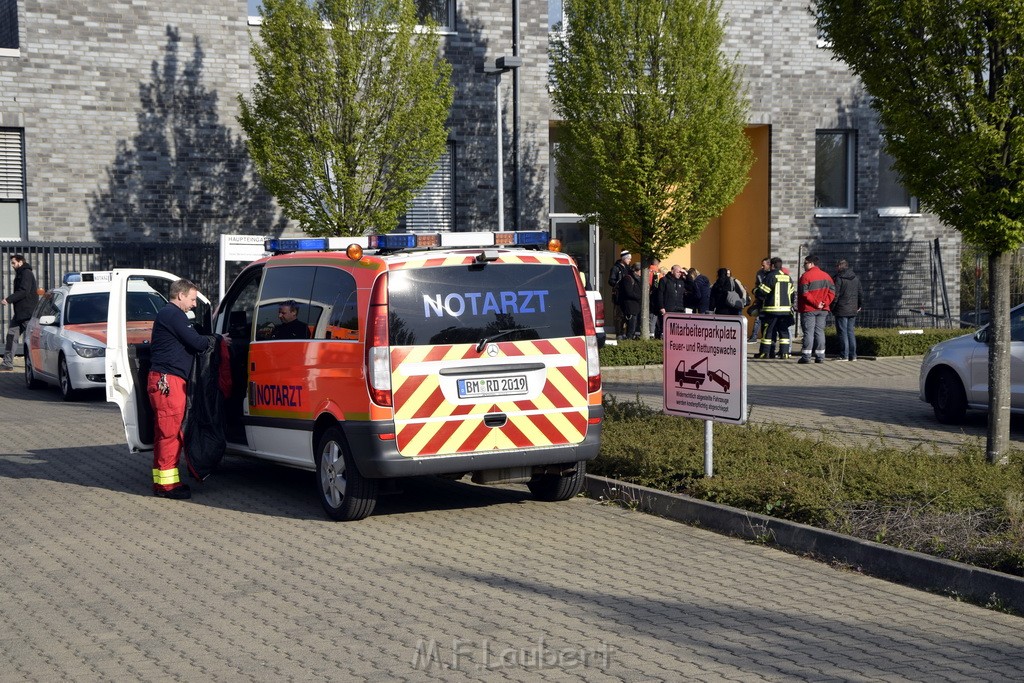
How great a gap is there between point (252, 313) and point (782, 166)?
19993 mm

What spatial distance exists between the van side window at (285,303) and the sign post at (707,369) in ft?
9.12

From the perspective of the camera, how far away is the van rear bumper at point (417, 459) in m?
8.85

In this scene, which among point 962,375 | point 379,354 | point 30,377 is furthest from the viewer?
point 30,377

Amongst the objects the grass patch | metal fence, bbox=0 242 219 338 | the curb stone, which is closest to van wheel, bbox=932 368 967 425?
the grass patch

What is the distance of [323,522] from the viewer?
30.8 ft

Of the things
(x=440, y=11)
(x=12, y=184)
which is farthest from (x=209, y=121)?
(x=440, y=11)

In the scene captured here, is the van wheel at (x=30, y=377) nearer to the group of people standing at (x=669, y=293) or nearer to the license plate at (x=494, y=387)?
the group of people standing at (x=669, y=293)

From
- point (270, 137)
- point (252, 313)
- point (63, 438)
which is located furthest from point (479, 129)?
point (252, 313)

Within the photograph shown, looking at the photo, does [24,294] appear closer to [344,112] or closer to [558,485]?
[344,112]

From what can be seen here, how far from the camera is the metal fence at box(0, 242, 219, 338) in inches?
938

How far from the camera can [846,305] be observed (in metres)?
22.6

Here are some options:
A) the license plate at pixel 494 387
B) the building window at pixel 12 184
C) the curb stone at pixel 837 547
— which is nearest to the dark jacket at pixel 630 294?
the building window at pixel 12 184

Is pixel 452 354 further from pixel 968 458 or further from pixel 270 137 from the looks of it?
pixel 270 137

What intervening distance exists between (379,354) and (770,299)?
1533cm
